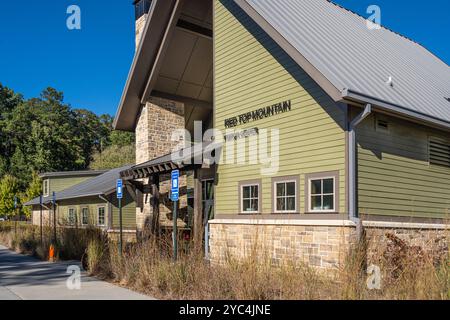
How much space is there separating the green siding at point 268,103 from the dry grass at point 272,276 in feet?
8.05

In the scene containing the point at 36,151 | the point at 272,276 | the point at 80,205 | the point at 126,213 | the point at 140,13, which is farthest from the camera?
the point at 36,151

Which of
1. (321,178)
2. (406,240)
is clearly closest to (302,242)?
(321,178)

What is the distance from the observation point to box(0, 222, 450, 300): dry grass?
7496mm

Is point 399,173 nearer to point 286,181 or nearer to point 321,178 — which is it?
point 321,178

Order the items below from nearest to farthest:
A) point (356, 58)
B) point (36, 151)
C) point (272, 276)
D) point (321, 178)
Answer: point (272, 276) → point (321, 178) → point (356, 58) → point (36, 151)

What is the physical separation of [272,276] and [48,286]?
5972mm

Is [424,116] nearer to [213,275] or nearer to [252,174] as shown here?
[252,174]

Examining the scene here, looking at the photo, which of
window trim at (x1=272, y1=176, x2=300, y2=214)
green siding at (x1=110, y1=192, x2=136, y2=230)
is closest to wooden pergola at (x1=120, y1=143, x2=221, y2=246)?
window trim at (x1=272, y1=176, x2=300, y2=214)

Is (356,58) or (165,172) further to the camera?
(165,172)

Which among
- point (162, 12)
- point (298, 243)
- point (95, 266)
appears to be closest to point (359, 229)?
point (298, 243)

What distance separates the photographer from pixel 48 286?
11633 millimetres

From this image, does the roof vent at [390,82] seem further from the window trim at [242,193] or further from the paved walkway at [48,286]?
the paved walkway at [48,286]
